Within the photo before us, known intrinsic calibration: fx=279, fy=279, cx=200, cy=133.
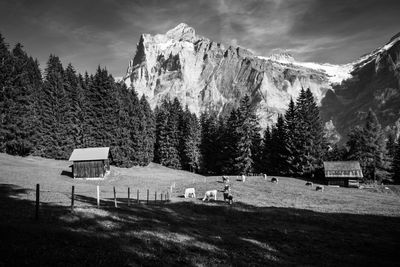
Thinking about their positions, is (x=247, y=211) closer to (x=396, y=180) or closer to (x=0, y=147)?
(x=0, y=147)

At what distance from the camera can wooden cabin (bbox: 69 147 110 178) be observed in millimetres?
54062

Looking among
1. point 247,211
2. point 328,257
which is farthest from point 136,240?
point 247,211

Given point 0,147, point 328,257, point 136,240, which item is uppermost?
point 0,147

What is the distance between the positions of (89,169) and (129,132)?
25.4m

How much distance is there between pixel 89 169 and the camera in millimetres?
54844

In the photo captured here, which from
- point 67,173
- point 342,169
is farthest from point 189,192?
point 342,169

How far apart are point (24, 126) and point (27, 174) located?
19424 millimetres

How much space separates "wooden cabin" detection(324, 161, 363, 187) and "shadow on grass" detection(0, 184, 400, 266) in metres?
40.5

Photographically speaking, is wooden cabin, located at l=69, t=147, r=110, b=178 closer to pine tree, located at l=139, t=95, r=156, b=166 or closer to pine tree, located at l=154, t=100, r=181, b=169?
pine tree, located at l=139, t=95, r=156, b=166

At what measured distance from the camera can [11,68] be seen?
185 ft

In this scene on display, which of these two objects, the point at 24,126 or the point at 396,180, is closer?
the point at 24,126

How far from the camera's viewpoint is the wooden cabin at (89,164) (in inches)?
2128

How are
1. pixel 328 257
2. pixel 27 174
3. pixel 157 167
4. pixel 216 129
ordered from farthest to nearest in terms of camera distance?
pixel 216 129
pixel 157 167
pixel 27 174
pixel 328 257

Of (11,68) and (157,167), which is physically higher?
(11,68)
